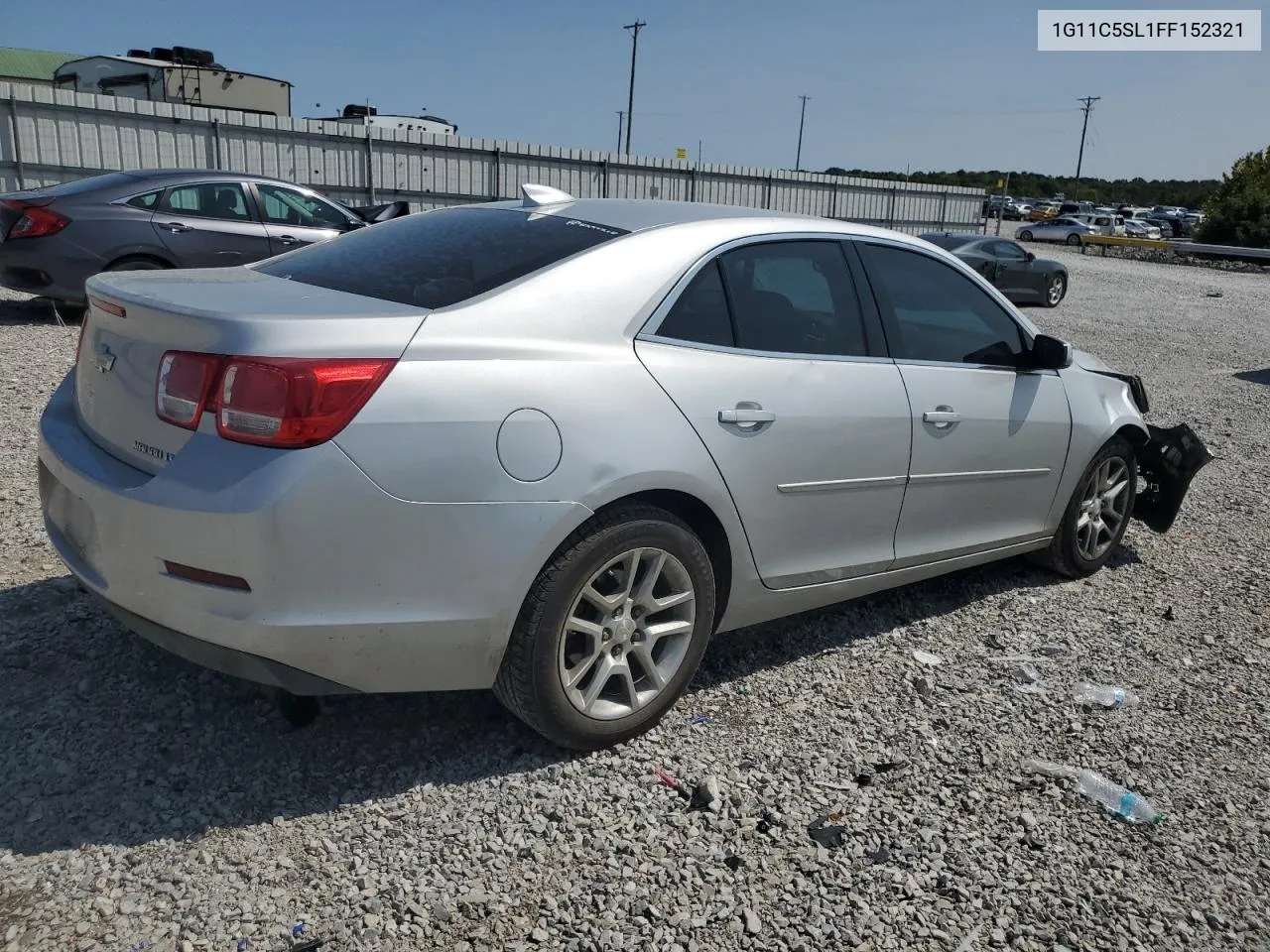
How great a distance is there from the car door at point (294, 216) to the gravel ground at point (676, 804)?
6773 millimetres

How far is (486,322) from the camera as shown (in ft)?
9.30

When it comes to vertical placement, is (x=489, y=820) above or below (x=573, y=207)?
below

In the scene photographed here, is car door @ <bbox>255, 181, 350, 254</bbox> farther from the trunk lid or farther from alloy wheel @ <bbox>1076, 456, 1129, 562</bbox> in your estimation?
alloy wheel @ <bbox>1076, 456, 1129, 562</bbox>

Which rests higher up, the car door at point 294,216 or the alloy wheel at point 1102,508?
the car door at point 294,216


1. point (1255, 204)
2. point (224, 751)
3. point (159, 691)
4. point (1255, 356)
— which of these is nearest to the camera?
point (224, 751)

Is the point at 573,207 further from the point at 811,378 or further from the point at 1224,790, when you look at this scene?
the point at 1224,790

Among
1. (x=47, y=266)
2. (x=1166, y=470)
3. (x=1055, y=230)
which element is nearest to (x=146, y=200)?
(x=47, y=266)

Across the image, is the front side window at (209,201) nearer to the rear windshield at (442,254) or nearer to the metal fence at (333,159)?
the metal fence at (333,159)

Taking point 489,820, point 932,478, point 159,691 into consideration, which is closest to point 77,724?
point 159,691

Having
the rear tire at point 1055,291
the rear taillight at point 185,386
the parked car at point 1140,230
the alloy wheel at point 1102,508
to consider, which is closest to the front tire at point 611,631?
the rear taillight at point 185,386

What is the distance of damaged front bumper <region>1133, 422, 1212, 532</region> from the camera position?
17.5ft

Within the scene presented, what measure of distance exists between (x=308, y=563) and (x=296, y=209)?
30.1 ft

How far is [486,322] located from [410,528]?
60 cm

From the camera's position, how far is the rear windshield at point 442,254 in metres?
3.08
